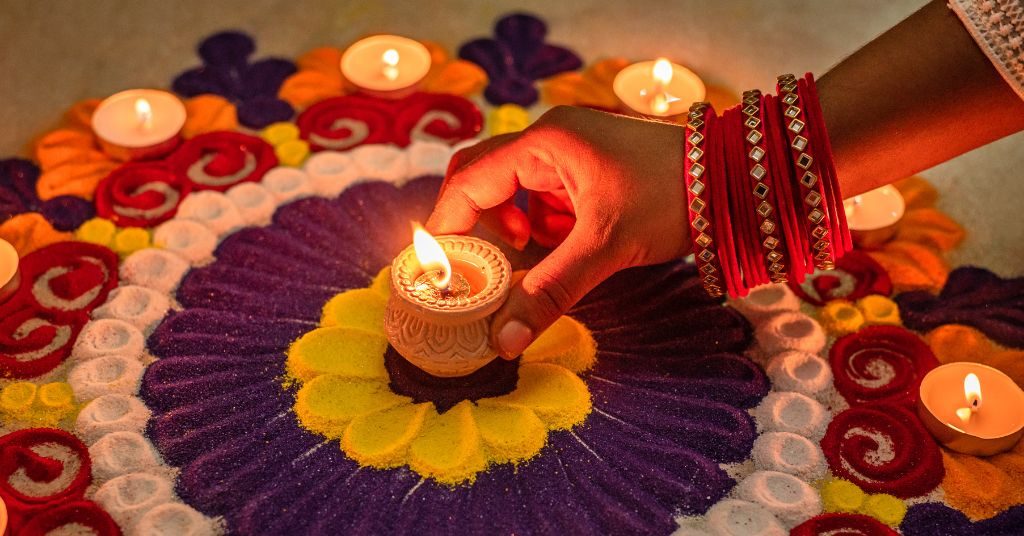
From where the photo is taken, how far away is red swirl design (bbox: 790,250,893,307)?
177cm

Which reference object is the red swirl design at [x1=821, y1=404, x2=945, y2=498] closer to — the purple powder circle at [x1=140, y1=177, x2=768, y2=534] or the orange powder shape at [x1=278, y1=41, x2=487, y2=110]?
the purple powder circle at [x1=140, y1=177, x2=768, y2=534]

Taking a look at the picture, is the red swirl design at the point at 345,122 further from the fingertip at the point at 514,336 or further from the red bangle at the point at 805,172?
the red bangle at the point at 805,172

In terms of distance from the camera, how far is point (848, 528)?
142 centimetres

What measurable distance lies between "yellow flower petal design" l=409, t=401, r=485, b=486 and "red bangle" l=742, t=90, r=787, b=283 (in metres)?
0.49

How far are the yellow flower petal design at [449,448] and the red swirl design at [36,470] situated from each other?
455 mm

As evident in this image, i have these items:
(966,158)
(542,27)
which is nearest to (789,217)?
(966,158)

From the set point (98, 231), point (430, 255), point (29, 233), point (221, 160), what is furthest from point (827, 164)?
point (29, 233)

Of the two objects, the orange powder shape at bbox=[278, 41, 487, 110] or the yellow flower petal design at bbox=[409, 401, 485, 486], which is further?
the orange powder shape at bbox=[278, 41, 487, 110]

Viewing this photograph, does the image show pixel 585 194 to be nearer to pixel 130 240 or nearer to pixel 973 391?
pixel 973 391

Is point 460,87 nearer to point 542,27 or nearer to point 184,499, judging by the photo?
point 542,27

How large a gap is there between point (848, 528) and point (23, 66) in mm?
1818

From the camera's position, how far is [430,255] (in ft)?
4.74

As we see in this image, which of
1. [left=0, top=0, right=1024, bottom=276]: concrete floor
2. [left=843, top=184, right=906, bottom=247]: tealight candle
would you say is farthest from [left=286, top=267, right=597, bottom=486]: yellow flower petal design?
[left=0, top=0, right=1024, bottom=276]: concrete floor

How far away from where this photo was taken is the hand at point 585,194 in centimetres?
143
